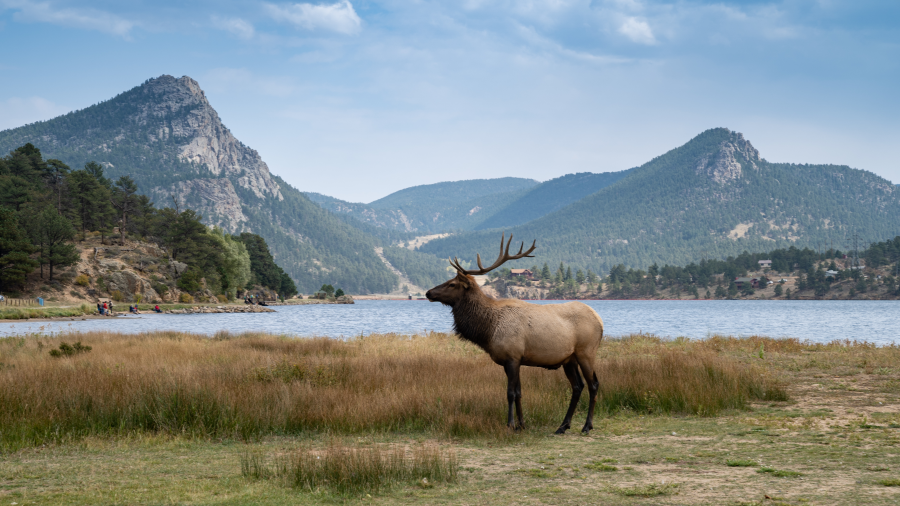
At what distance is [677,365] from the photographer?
14.7 m

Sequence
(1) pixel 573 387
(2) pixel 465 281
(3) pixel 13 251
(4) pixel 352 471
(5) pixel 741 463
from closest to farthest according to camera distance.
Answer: (4) pixel 352 471 < (5) pixel 741 463 < (1) pixel 573 387 < (2) pixel 465 281 < (3) pixel 13 251

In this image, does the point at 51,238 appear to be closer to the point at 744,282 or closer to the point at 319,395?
the point at 319,395

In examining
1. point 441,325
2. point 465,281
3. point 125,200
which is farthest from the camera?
point 125,200

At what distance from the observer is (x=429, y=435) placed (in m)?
10.6

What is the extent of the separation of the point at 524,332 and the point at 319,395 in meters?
3.94

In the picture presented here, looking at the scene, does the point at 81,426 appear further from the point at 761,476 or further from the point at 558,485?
the point at 761,476

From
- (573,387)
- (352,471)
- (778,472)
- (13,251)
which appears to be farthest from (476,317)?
(13,251)

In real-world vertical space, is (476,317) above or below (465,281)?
below

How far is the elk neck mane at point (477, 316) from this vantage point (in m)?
10.9

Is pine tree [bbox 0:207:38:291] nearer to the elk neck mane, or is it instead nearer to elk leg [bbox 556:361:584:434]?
the elk neck mane

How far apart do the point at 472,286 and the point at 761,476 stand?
5.47 meters

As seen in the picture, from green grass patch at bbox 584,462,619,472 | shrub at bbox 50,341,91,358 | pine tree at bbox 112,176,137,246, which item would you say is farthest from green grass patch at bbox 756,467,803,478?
pine tree at bbox 112,176,137,246

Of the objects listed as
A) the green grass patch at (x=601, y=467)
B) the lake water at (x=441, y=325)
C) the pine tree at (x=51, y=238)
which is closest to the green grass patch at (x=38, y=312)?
the lake water at (x=441, y=325)

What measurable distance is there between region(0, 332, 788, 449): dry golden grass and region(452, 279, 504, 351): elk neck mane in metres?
1.33
